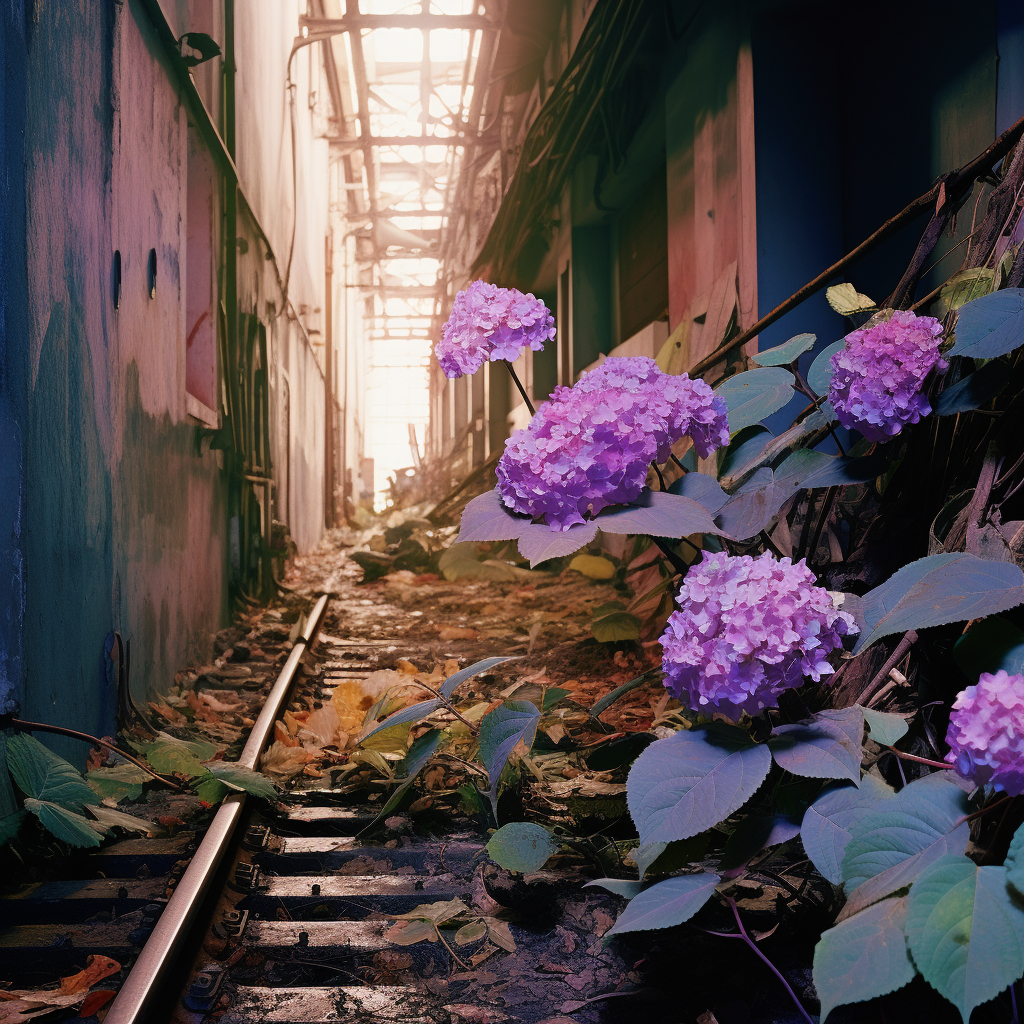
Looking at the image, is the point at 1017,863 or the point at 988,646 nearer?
the point at 1017,863

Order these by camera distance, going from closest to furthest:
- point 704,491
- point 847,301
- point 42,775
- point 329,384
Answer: point 704,491
point 847,301
point 42,775
point 329,384

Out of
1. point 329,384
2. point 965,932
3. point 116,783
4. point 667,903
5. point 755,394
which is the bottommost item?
point 116,783

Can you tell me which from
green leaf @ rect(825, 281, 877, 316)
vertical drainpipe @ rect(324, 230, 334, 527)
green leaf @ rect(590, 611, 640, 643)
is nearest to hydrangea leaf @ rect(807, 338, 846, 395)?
green leaf @ rect(825, 281, 877, 316)

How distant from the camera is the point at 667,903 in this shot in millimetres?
1194

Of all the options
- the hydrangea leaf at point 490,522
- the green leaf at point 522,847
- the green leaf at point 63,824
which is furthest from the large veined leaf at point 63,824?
the hydrangea leaf at point 490,522

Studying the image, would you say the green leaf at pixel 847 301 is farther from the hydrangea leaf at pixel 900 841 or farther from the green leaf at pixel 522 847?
the green leaf at pixel 522 847

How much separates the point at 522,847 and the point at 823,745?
0.73 m

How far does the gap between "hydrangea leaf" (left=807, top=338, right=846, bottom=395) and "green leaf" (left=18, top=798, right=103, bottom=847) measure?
6.38 ft

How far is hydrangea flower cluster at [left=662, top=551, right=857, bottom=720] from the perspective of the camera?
114cm

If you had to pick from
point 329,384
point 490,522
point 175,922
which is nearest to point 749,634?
point 490,522

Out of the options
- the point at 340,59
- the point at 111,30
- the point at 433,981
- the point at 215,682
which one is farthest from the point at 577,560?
the point at 340,59

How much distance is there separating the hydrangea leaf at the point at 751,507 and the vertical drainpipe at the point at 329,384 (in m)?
13.9

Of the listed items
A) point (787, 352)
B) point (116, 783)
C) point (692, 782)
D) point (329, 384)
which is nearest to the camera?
point (692, 782)

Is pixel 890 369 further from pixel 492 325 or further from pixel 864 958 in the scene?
pixel 864 958
